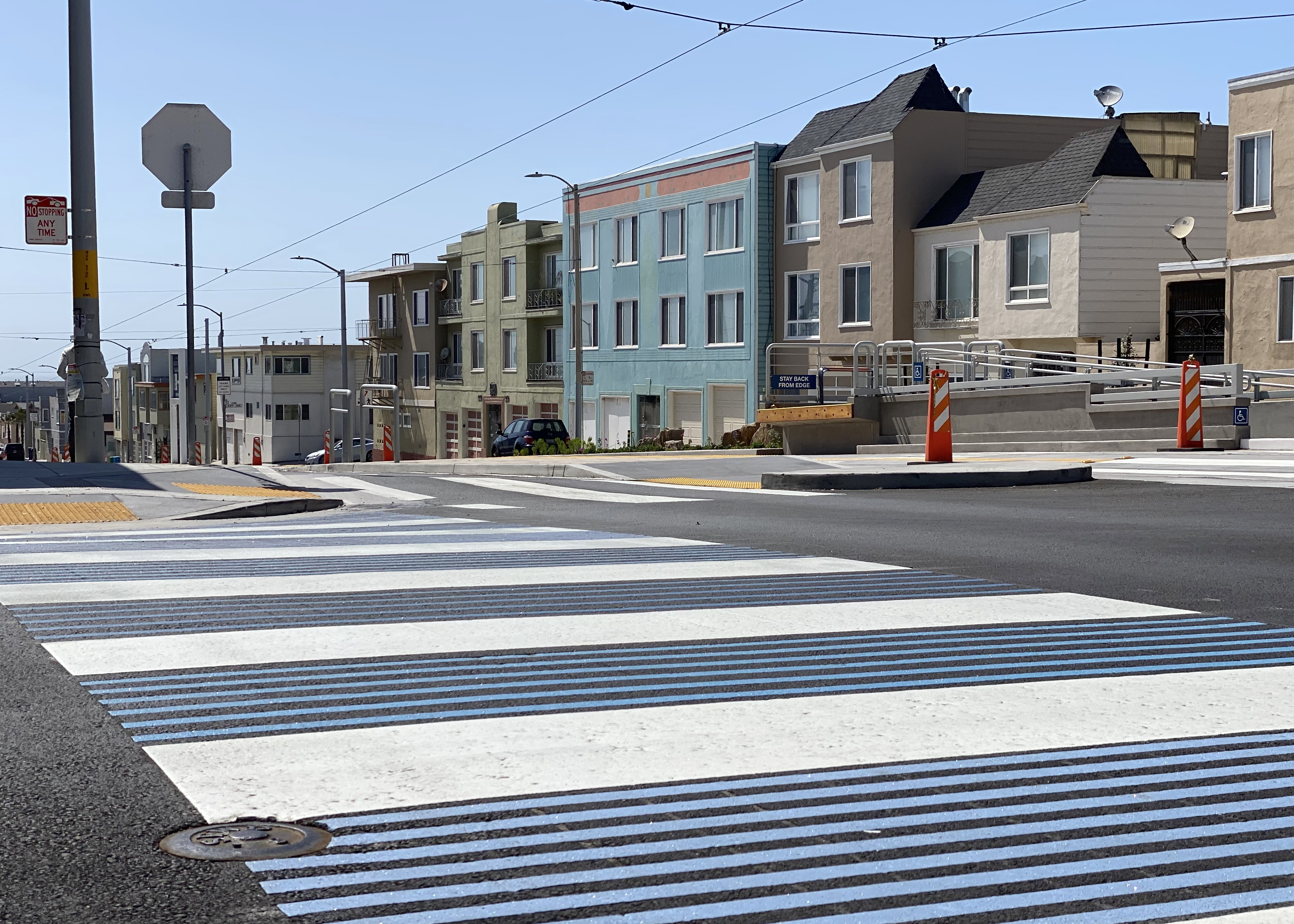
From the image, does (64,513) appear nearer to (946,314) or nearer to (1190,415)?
(1190,415)

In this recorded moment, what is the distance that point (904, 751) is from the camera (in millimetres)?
4965

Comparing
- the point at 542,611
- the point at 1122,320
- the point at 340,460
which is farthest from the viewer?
the point at 340,460

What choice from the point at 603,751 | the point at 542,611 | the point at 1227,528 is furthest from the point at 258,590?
the point at 1227,528

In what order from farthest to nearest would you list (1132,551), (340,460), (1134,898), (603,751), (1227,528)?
(340,460), (1227,528), (1132,551), (603,751), (1134,898)

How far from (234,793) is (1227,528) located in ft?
33.9

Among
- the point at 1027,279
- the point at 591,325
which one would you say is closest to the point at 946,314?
the point at 1027,279

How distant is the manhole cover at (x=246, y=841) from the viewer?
12.8ft

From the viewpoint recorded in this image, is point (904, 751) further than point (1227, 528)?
No

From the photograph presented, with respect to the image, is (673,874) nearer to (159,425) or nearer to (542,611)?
(542,611)

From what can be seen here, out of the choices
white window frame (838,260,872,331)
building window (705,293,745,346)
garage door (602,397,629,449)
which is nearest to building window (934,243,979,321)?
white window frame (838,260,872,331)

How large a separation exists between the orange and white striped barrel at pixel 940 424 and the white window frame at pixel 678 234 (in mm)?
27339

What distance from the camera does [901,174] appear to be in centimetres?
4138

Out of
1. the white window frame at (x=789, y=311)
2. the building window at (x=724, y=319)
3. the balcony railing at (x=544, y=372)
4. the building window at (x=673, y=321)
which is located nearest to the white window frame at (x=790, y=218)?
the white window frame at (x=789, y=311)

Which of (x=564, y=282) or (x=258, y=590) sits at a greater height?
(x=564, y=282)
